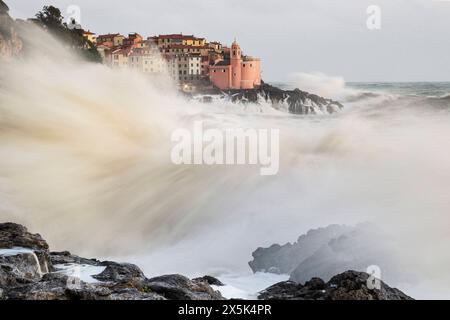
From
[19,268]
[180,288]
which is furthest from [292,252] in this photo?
[19,268]

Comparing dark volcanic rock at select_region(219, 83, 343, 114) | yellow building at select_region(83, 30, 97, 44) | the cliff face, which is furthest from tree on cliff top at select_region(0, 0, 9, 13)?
dark volcanic rock at select_region(219, 83, 343, 114)

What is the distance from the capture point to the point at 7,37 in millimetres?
16562

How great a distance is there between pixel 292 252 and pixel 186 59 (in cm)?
665

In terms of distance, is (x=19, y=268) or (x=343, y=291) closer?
(x=343, y=291)

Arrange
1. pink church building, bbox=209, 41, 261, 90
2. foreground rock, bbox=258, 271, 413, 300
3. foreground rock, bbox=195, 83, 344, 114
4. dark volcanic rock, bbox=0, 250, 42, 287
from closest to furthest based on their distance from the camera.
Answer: foreground rock, bbox=258, 271, 413, 300 < dark volcanic rock, bbox=0, 250, 42, 287 < pink church building, bbox=209, 41, 261, 90 < foreground rock, bbox=195, 83, 344, 114

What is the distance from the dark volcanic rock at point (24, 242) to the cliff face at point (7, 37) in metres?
8.75

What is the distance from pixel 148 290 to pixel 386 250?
435 inches

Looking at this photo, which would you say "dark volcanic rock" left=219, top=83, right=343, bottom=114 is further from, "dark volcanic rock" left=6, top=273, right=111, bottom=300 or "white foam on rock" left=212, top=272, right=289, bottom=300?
"dark volcanic rock" left=6, top=273, right=111, bottom=300

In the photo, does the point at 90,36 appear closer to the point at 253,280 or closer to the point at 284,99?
the point at 284,99

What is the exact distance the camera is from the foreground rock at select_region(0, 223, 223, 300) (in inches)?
258

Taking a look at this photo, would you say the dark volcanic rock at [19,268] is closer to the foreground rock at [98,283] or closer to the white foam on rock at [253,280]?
the foreground rock at [98,283]

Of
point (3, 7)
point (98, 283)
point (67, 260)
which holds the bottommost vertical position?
point (67, 260)
